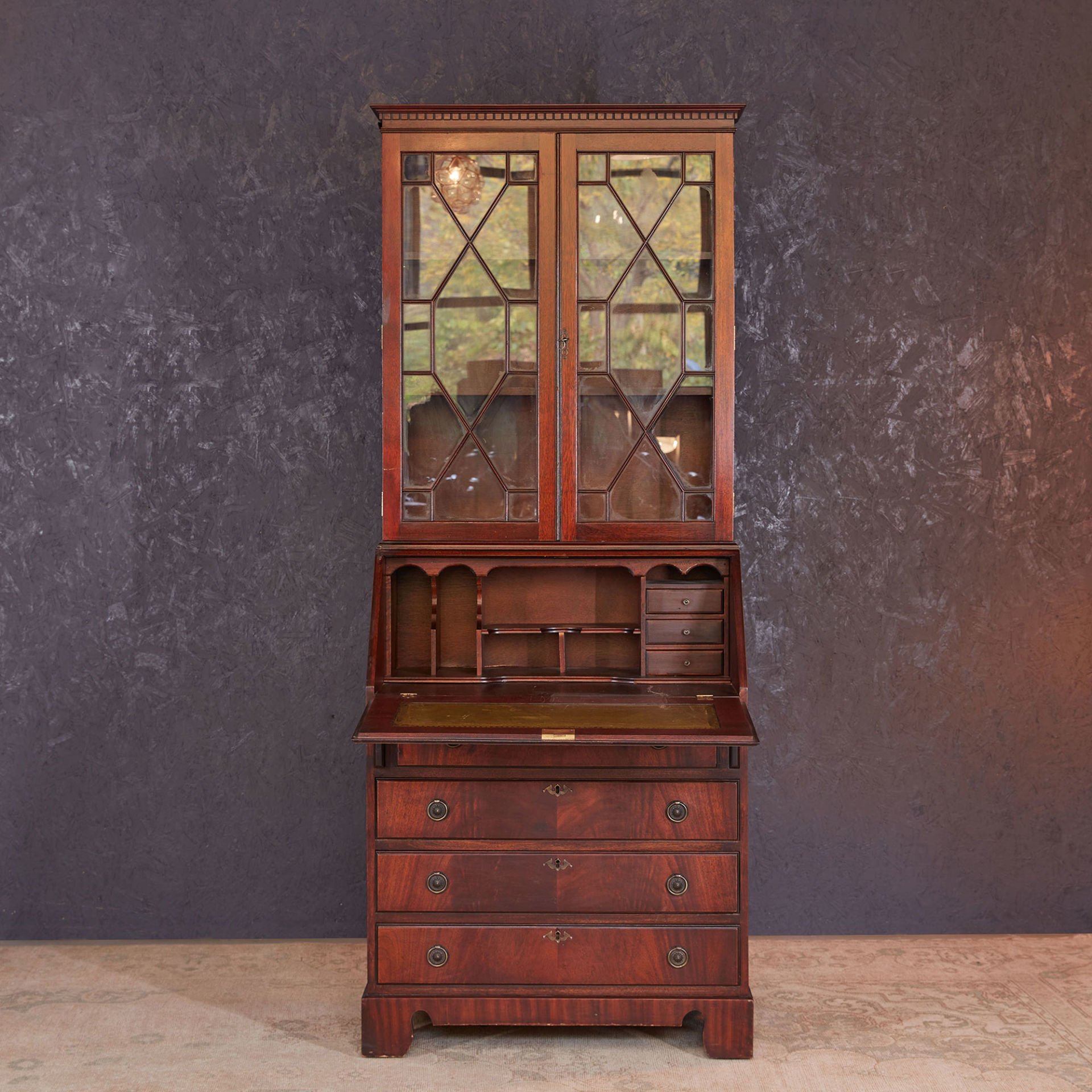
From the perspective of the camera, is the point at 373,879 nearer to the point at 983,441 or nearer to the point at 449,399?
the point at 449,399

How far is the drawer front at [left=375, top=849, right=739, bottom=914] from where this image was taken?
2562mm

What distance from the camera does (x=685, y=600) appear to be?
9.37ft

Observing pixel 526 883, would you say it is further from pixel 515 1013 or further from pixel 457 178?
pixel 457 178

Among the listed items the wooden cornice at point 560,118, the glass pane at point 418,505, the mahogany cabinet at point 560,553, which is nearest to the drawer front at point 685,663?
the mahogany cabinet at point 560,553

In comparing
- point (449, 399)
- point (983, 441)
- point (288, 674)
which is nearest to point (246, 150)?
point (449, 399)

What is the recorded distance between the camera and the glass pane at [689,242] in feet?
8.90

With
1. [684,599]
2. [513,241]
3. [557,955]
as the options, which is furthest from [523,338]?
[557,955]

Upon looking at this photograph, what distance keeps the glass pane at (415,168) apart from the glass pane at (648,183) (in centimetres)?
46

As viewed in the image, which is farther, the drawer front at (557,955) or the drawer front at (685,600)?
the drawer front at (685,600)

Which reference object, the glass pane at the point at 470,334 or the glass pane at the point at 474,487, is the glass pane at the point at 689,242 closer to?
the glass pane at the point at 470,334

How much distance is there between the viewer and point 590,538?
2738mm

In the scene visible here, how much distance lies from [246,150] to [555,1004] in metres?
2.45

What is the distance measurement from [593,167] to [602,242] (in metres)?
0.18

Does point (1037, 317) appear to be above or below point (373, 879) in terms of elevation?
above
